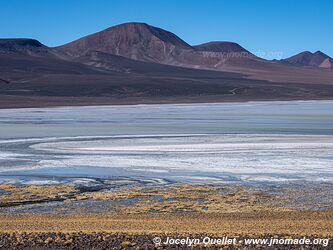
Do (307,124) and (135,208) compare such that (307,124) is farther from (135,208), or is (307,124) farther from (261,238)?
(261,238)

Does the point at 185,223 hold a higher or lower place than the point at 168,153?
higher

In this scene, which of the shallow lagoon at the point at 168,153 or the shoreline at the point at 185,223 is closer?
the shoreline at the point at 185,223

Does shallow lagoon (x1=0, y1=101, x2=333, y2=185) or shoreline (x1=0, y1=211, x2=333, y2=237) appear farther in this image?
shallow lagoon (x1=0, y1=101, x2=333, y2=185)

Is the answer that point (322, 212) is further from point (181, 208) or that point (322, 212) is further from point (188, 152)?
point (188, 152)

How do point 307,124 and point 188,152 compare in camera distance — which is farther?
point 307,124

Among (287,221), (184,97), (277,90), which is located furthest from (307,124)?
(277,90)

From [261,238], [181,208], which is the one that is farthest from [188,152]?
[261,238]

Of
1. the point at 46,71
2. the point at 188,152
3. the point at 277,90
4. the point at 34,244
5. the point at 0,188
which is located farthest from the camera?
the point at 46,71

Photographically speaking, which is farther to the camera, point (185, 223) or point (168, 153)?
point (168, 153)

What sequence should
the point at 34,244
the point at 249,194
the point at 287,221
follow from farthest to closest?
1. the point at 249,194
2. the point at 287,221
3. the point at 34,244
